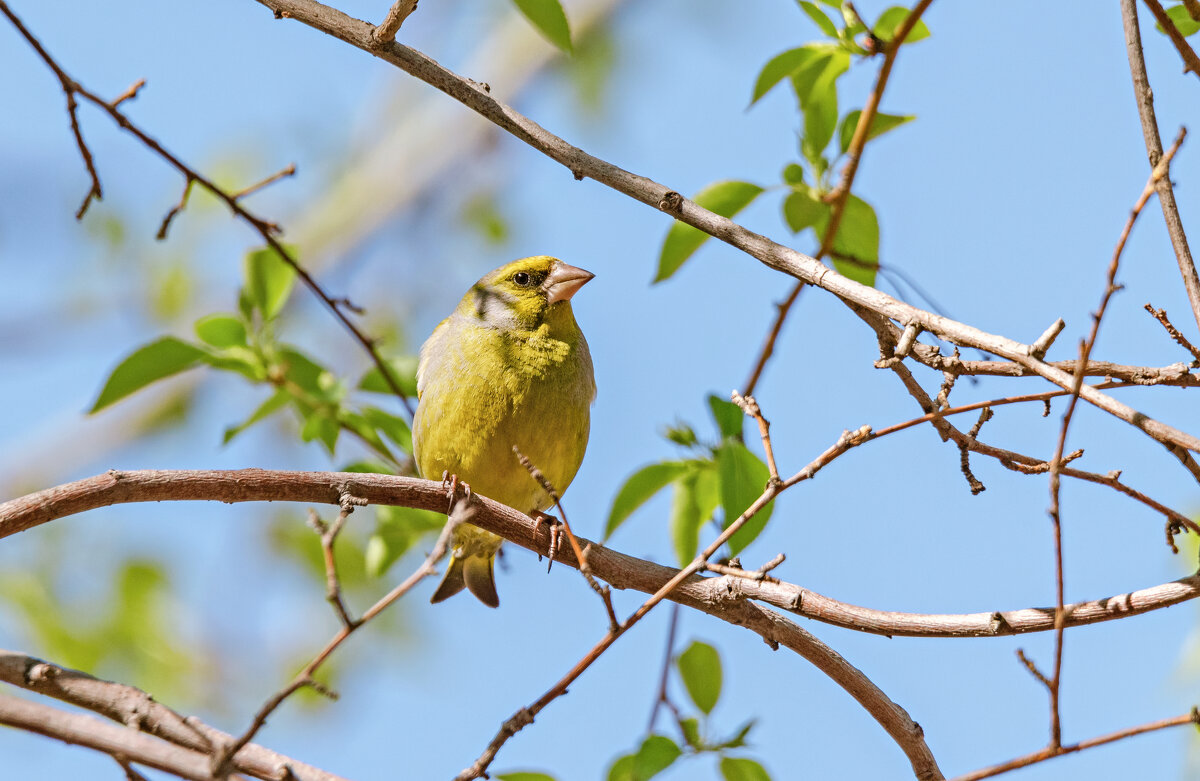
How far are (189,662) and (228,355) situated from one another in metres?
3.76

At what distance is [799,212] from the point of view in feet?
12.4

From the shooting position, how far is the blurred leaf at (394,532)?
4.46 m

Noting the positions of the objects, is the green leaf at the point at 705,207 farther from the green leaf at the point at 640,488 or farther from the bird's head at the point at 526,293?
the bird's head at the point at 526,293

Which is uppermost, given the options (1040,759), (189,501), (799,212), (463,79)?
(799,212)

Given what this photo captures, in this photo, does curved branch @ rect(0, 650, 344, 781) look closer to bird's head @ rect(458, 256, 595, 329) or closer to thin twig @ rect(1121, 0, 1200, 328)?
thin twig @ rect(1121, 0, 1200, 328)

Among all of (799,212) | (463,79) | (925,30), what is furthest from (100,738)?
(925,30)

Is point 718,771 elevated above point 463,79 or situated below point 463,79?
below

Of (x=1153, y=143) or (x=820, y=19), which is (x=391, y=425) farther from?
(x=1153, y=143)

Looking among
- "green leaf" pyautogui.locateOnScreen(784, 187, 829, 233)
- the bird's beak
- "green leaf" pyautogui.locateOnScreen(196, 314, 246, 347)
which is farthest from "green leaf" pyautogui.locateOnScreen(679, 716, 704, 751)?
the bird's beak

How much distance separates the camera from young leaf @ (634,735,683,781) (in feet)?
10.5

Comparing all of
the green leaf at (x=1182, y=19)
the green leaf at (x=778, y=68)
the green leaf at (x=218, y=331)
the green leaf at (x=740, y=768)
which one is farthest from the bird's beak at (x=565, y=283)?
the green leaf at (x=1182, y=19)

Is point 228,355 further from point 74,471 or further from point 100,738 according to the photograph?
point 74,471

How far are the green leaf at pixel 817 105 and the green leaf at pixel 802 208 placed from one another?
0.42 ft

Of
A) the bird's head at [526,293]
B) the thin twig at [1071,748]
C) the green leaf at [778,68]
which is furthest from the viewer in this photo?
the bird's head at [526,293]
